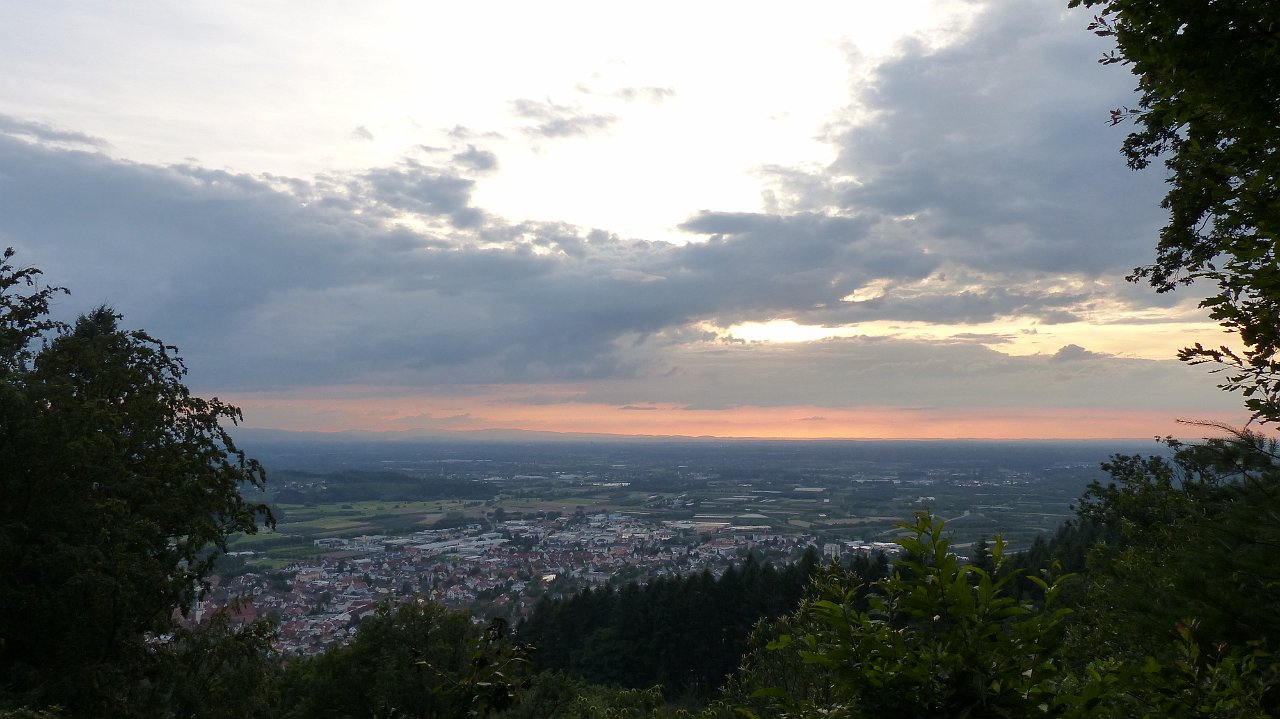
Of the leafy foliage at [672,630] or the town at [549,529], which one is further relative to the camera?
the town at [549,529]

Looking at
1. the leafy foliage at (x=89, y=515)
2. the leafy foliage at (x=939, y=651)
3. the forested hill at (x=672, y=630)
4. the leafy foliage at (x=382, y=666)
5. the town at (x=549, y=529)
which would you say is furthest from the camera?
the town at (x=549, y=529)

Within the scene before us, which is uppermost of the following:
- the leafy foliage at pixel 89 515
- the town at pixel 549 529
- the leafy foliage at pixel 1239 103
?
the leafy foliage at pixel 1239 103

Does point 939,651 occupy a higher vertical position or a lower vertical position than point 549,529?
higher

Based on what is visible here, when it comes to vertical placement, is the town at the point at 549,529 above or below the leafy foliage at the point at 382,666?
below

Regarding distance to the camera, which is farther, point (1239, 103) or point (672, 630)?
point (672, 630)

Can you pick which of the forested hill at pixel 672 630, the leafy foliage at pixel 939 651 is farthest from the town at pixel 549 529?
the leafy foliage at pixel 939 651

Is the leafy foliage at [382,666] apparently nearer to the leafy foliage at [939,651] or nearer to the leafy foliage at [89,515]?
the leafy foliage at [89,515]

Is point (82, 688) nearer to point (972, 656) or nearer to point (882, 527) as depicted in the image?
point (972, 656)

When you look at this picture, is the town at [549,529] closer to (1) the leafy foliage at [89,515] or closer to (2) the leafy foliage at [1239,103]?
(1) the leafy foliage at [89,515]

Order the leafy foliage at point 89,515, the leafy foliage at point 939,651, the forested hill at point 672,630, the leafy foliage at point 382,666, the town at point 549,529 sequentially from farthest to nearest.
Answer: the town at point 549,529 → the forested hill at point 672,630 → the leafy foliage at point 382,666 → the leafy foliage at point 89,515 → the leafy foliage at point 939,651

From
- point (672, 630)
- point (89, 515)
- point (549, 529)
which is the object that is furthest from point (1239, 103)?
point (549, 529)

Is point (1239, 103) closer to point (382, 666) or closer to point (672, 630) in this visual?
point (382, 666)

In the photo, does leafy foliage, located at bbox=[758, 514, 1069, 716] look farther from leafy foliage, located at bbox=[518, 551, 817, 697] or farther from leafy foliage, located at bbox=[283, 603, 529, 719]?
leafy foliage, located at bbox=[518, 551, 817, 697]

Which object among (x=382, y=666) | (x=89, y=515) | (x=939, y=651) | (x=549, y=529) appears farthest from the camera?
(x=549, y=529)
